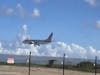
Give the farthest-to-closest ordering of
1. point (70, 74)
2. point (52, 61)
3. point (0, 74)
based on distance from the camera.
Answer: point (52, 61) → point (70, 74) → point (0, 74)

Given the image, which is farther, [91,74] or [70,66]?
[70,66]

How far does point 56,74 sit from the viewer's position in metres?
44.6

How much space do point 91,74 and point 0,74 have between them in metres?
12.9

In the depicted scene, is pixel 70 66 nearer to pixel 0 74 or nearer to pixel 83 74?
pixel 83 74

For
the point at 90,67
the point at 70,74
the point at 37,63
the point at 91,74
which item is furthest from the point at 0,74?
the point at 37,63

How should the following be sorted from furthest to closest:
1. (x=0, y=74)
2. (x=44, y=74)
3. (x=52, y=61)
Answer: (x=52, y=61)
(x=44, y=74)
(x=0, y=74)

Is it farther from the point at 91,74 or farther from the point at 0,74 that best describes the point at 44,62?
the point at 0,74

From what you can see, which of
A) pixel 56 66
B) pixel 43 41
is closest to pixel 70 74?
pixel 56 66

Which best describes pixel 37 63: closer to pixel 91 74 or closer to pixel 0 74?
pixel 91 74

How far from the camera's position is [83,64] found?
194 ft

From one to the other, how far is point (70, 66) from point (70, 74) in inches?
469

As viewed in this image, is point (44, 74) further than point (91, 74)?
No

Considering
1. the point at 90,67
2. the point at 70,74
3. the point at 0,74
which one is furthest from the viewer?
the point at 90,67

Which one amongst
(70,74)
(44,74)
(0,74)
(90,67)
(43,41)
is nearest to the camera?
(0,74)
